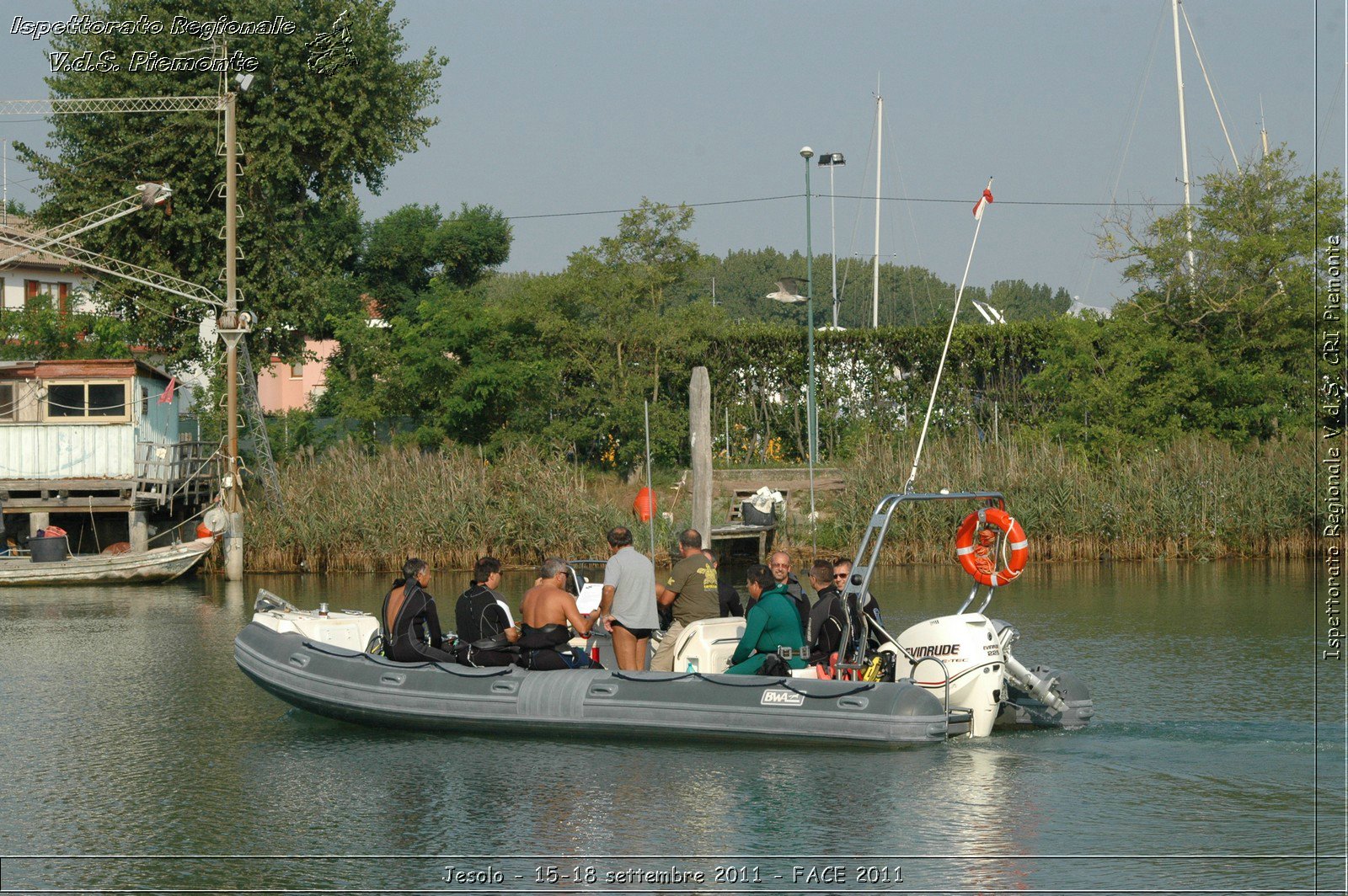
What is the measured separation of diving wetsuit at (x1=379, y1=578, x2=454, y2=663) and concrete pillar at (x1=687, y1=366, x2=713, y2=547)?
28.6ft

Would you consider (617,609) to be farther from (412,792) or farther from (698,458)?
(698,458)

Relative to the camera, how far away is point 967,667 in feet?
36.5

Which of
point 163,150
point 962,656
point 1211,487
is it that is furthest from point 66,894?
point 163,150

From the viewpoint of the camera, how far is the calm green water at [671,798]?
28.1 feet

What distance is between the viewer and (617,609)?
489 inches

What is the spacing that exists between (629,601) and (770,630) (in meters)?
1.31

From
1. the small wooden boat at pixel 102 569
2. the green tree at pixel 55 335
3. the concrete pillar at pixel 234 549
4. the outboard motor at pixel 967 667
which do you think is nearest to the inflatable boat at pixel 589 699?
the outboard motor at pixel 967 667

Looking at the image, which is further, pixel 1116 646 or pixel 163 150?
pixel 163 150

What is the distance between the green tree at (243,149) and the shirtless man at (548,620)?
2138cm

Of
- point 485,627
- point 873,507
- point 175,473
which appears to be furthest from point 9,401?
point 485,627

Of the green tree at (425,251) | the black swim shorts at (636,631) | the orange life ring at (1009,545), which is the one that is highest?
the green tree at (425,251)

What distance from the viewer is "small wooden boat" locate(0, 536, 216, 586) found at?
25953mm

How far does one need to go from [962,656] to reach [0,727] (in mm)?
8737

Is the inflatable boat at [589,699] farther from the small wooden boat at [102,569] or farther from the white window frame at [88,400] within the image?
the white window frame at [88,400]
